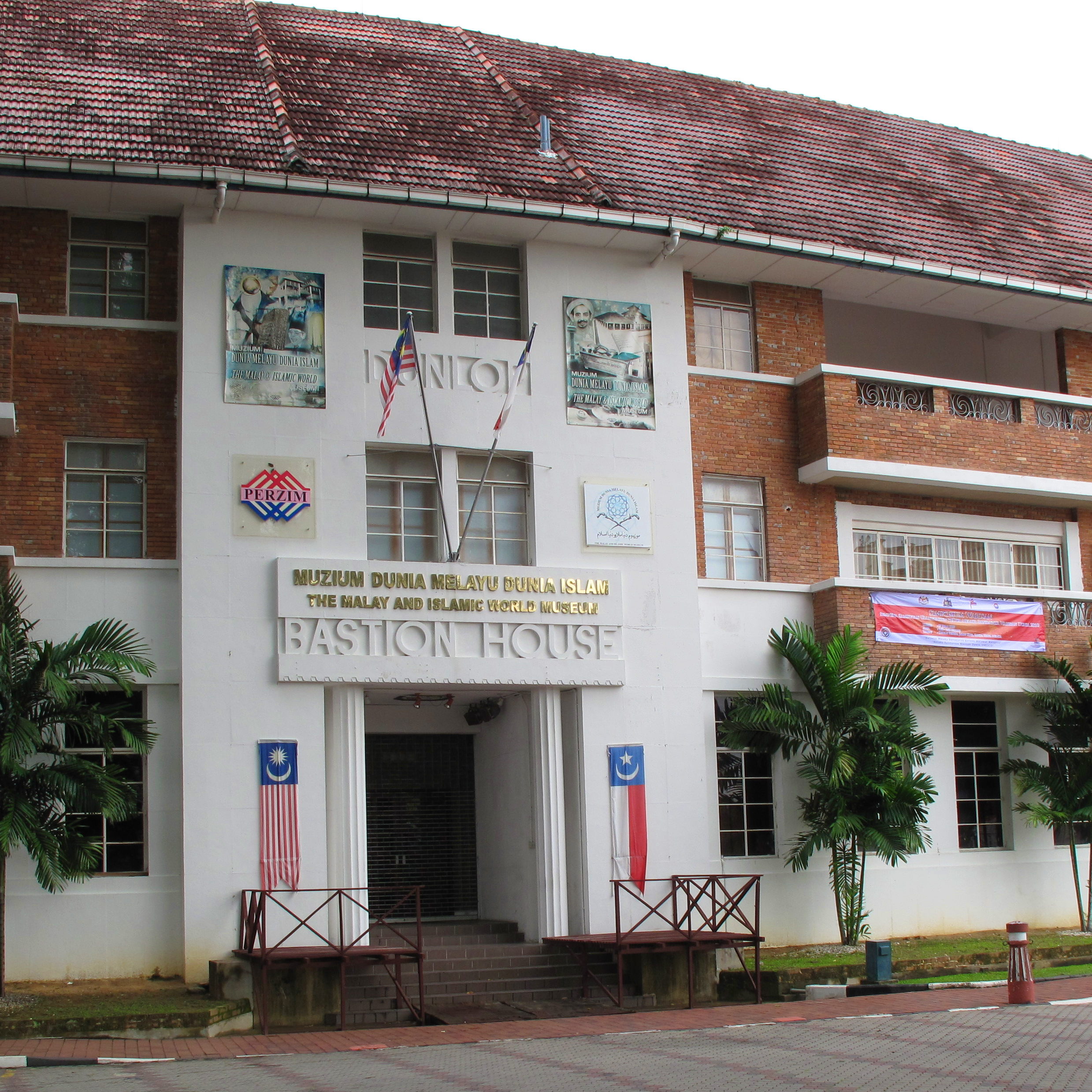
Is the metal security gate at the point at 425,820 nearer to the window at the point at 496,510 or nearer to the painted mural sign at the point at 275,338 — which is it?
the window at the point at 496,510

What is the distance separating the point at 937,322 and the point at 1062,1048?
15.7 metres

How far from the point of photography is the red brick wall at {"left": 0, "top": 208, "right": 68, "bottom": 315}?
1820 cm

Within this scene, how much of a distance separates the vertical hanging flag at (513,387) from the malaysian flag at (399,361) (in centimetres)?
123

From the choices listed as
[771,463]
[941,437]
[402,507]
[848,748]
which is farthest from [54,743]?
[941,437]

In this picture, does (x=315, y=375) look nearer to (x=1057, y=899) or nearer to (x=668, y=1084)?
(x=668, y=1084)

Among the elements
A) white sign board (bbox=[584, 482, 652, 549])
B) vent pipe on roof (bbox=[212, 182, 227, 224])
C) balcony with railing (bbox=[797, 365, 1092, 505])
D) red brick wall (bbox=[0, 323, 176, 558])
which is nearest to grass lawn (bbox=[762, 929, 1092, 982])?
white sign board (bbox=[584, 482, 652, 549])

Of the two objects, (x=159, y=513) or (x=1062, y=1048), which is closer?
(x=1062, y=1048)

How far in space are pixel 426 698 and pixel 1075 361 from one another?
1193cm

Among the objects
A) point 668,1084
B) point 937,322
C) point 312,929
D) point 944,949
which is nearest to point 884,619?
point 944,949

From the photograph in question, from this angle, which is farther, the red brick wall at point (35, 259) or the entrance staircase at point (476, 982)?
the red brick wall at point (35, 259)

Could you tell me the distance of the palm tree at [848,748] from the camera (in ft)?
63.1

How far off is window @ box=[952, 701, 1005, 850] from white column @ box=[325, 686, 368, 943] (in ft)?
30.0

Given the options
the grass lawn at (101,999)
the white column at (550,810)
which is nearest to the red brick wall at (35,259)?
the white column at (550,810)

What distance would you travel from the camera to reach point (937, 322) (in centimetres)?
2544
